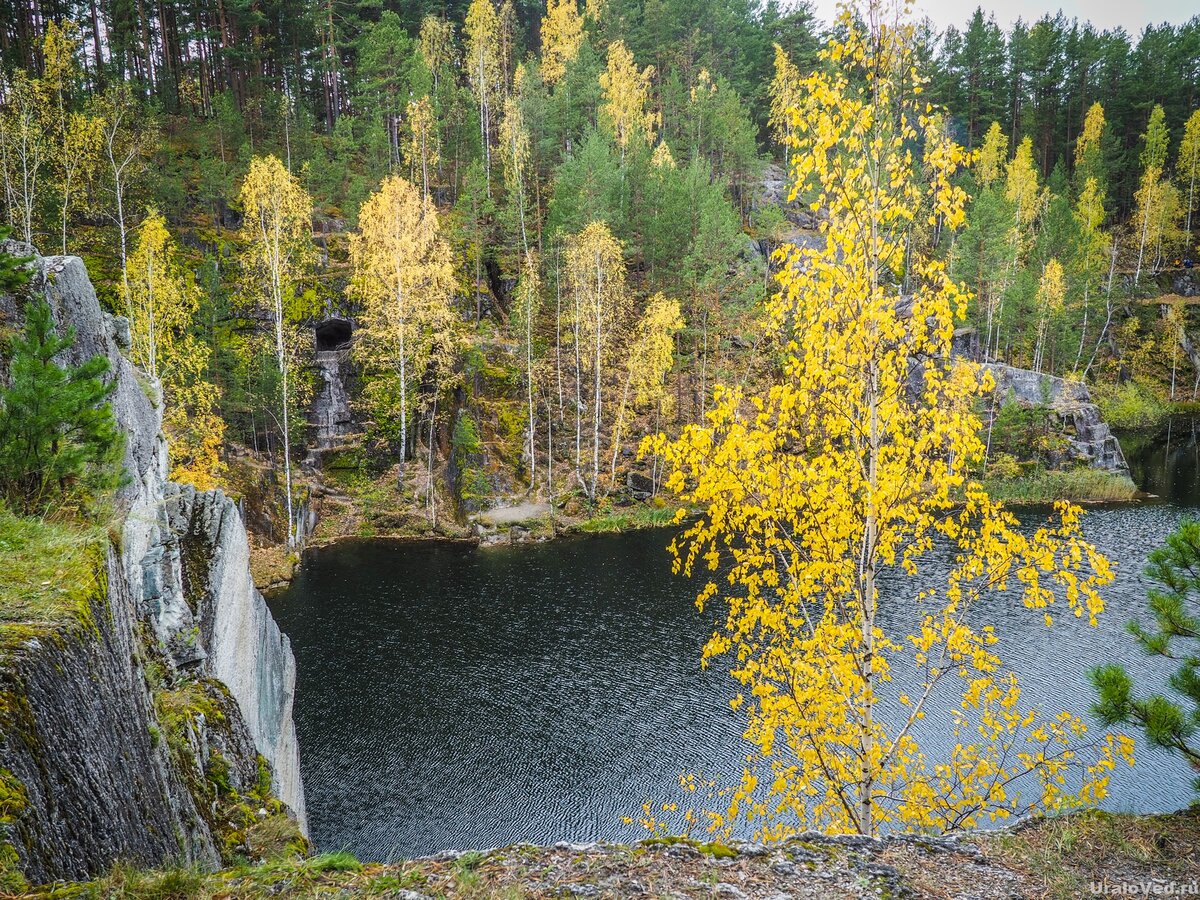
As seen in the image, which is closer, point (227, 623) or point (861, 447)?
point (861, 447)

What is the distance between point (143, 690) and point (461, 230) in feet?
109

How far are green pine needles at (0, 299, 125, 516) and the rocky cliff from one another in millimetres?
681

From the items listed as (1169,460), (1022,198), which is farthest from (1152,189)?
(1169,460)

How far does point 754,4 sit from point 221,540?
72671 millimetres

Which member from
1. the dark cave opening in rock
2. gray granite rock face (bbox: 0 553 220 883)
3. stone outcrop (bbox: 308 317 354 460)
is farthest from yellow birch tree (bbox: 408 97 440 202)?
gray granite rock face (bbox: 0 553 220 883)

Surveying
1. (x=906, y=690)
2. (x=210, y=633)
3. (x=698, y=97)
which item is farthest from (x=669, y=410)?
(x=210, y=633)

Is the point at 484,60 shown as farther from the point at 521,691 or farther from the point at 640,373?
the point at 521,691

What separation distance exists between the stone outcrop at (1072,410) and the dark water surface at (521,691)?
1327 cm

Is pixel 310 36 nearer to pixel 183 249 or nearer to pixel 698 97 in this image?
pixel 183 249

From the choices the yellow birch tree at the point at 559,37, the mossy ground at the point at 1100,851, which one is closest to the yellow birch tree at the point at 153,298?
the mossy ground at the point at 1100,851

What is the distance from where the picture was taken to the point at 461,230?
35250mm

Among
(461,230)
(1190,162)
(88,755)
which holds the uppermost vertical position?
(1190,162)

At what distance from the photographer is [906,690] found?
1677 cm

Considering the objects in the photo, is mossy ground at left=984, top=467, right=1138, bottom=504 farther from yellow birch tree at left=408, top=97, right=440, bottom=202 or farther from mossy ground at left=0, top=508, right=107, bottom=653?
mossy ground at left=0, top=508, right=107, bottom=653
